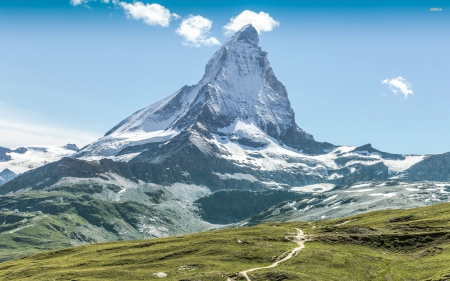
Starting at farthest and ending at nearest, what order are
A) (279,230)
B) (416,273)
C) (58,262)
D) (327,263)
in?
1. (279,230)
2. (58,262)
3. (327,263)
4. (416,273)

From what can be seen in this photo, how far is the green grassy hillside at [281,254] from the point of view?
97.4 metres

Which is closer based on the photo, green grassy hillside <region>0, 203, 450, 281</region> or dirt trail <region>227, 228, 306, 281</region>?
dirt trail <region>227, 228, 306, 281</region>

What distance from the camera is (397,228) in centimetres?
13300

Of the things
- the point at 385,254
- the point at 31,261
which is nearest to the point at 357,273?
the point at 385,254

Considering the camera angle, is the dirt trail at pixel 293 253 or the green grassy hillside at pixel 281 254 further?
the green grassy hillside at pixel 281 254

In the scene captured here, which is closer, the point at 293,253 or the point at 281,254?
the point at 281,254

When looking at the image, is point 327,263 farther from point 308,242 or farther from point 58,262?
point 58,262

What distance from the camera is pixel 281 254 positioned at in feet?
368

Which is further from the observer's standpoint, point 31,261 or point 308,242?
point 31,261

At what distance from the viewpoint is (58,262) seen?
13562 centimetres

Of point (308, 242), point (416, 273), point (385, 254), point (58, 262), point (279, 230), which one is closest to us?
point (416, 273)

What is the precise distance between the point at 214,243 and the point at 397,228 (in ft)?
164

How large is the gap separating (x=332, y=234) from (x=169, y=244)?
45.3 m

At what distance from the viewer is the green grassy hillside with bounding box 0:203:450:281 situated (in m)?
97.4
